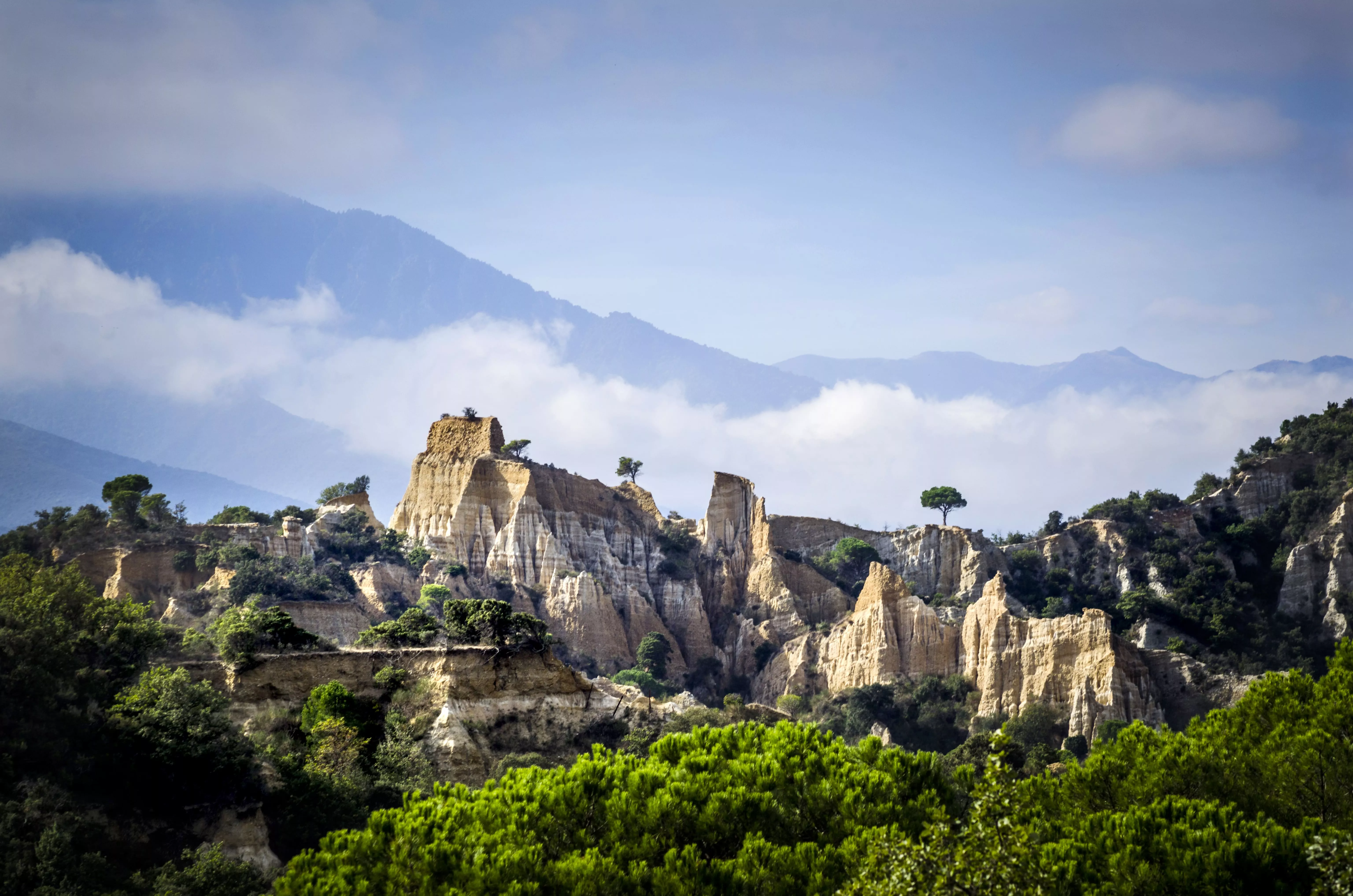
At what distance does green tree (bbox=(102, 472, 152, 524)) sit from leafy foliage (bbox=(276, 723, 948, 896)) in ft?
189

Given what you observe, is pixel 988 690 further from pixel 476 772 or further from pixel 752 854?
pixel 752 854

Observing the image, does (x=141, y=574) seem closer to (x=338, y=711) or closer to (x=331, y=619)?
(x=331, y=619)

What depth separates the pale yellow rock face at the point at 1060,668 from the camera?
2625 inches

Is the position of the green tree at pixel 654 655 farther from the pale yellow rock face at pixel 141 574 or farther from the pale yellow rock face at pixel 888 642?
the pale yellow rock face at pixel 141 574

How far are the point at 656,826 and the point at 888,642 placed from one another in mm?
54964

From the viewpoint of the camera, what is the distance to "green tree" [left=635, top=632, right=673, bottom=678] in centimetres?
8225

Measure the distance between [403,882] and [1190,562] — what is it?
7490 cm

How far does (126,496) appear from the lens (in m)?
78.6

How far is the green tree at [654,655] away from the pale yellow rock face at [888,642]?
35.2ft

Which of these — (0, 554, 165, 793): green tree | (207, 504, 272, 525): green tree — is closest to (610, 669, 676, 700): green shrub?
(207, 504, 272, 525): green tree

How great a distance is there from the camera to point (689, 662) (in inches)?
3479

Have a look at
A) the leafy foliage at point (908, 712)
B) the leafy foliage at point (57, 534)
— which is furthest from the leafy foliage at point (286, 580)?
the leafy foliage at point (908, 712)

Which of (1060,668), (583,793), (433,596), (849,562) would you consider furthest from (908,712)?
(583,793)

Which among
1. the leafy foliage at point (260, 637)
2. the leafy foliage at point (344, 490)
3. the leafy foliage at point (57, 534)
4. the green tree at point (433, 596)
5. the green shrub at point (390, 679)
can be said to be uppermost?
the leafy foliage at point (344, 490)
